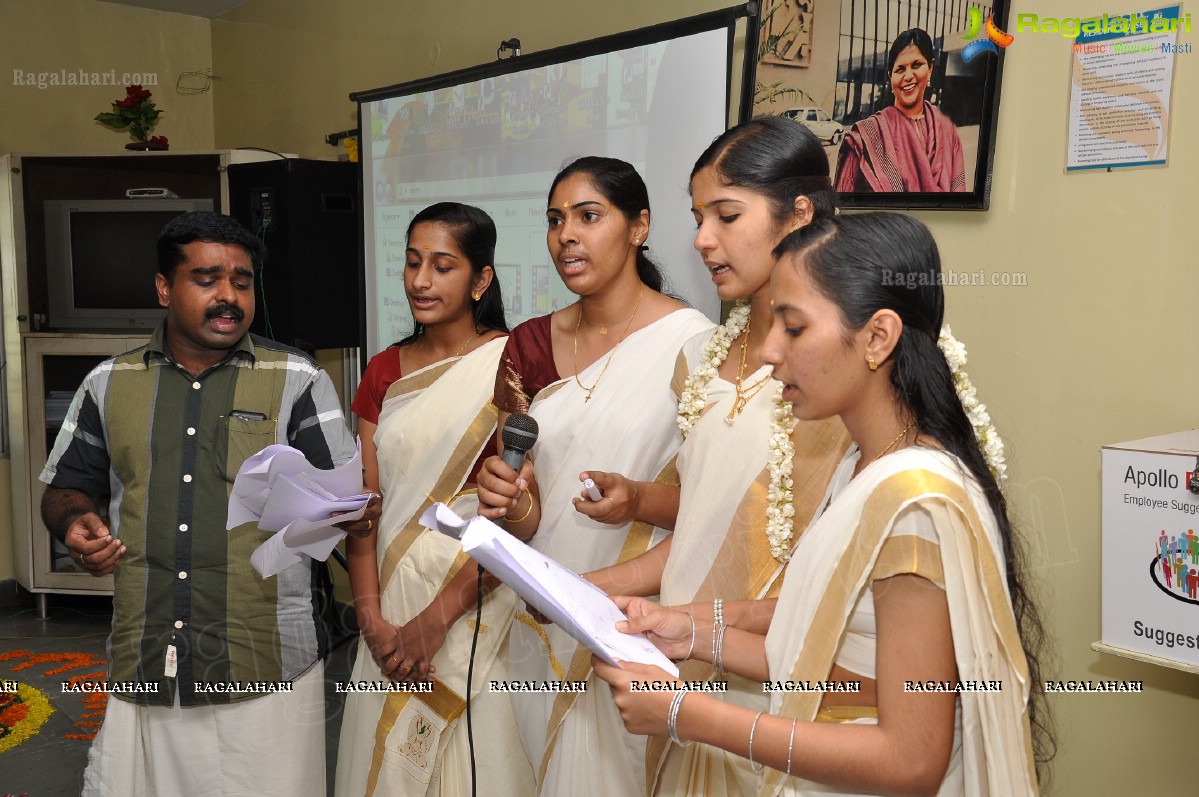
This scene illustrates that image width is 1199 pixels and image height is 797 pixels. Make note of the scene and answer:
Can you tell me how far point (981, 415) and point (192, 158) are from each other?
13.3ft

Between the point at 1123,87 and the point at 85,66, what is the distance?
476 cm

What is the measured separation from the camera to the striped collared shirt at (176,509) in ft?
6.14

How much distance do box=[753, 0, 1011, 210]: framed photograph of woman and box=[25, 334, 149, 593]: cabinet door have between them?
10.4 feet

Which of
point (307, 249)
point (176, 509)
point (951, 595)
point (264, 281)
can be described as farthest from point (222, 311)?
point (264, 281)

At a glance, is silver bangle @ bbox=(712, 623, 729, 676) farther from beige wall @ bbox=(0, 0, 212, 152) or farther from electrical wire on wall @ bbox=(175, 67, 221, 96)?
electrical wire on wall @ bbox=(175, 67, 221, 96)

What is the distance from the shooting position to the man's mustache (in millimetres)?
1898

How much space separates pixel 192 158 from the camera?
14.7 feet

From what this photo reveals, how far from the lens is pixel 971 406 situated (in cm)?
125

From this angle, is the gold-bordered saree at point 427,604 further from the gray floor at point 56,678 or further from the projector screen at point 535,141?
the gray floor at point 56,678

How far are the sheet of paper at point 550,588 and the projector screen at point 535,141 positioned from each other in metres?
1.40

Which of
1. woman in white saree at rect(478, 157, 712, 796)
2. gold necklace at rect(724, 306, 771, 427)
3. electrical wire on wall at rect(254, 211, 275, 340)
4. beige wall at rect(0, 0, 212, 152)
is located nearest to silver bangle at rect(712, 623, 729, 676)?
gold necklace at rect(724, 306, 771, 427)

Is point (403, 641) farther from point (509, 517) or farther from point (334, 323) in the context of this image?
point (334, 323)

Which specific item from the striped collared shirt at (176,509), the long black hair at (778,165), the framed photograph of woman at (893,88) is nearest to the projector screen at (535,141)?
the framed photograph of woman at (893,88)

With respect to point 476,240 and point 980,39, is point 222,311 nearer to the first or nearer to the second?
point 476,240
